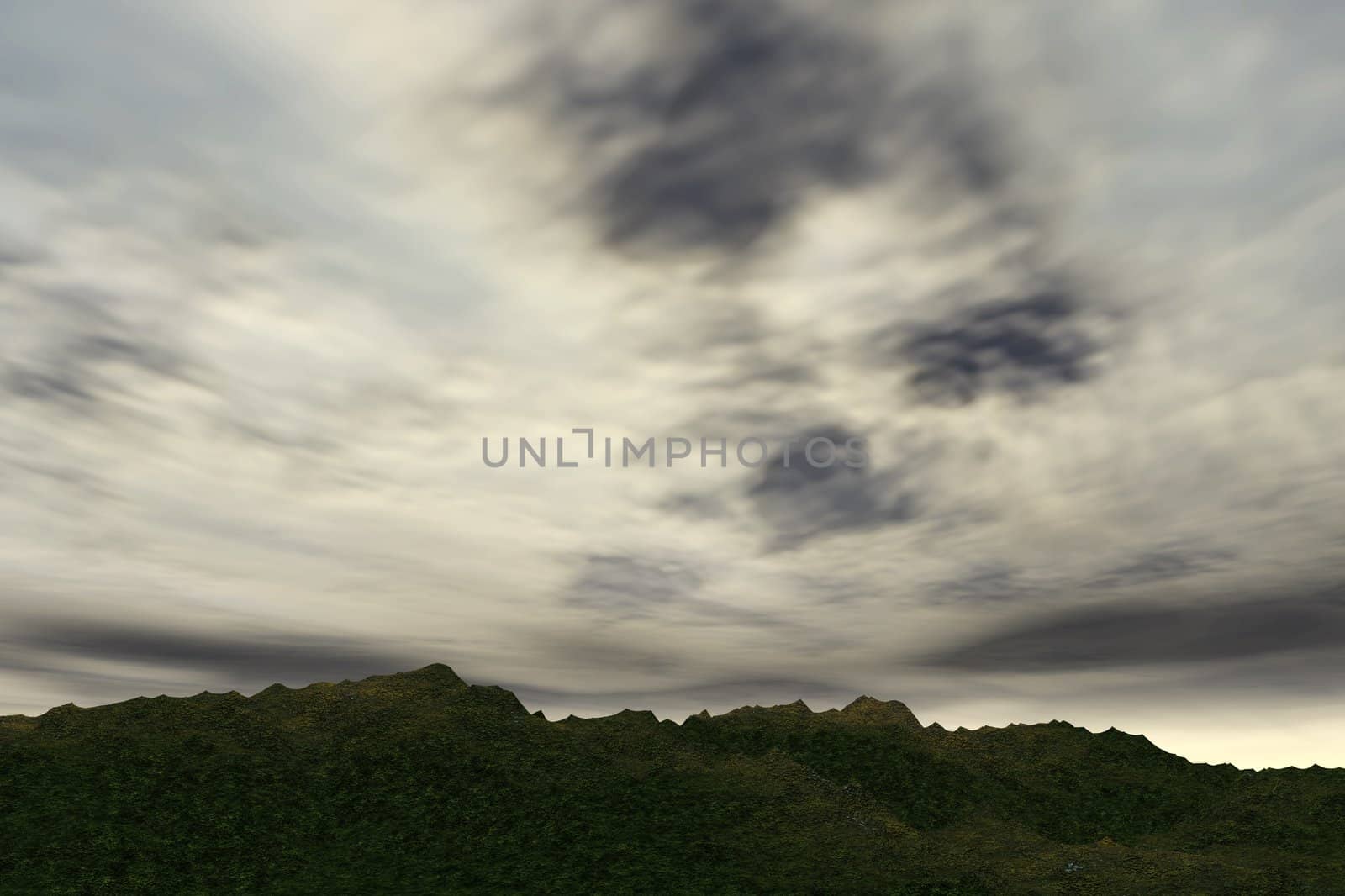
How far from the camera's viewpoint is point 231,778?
75125 millimetres

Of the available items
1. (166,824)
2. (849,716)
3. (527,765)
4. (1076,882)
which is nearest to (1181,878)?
(1076,882)

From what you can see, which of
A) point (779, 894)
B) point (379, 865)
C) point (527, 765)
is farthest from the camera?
Answer: point (527, 765)

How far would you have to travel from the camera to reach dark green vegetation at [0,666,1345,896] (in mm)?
61469

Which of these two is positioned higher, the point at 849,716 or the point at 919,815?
the point at 849,716

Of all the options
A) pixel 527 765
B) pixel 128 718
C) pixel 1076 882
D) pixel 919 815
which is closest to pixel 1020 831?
pixel 919 815

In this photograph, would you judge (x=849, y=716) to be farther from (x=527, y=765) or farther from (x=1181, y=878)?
(x=1181, y=878)

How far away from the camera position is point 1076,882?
59969 mm

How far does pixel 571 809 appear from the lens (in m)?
74.4

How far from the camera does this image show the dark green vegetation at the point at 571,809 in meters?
61.5

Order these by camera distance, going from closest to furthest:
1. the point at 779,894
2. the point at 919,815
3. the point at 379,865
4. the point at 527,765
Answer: the point at 779,894 → the point at 379,865 → the point at 527,765 → the point at 919,815

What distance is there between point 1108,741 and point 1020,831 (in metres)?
41.4

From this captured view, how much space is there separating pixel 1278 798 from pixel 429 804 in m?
80.9

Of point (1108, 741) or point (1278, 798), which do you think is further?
point (1108, 741)

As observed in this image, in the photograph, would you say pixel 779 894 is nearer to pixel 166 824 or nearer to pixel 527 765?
pixel 527 765
